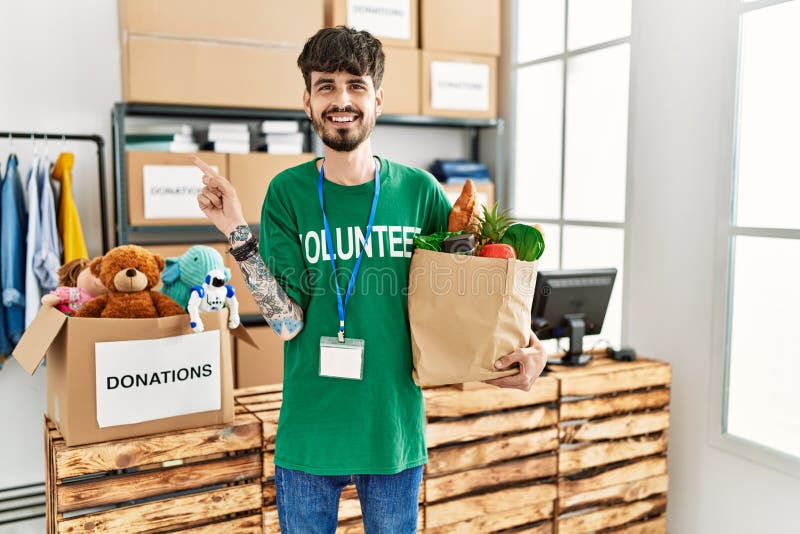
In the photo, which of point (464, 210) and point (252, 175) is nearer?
point (464, 210)

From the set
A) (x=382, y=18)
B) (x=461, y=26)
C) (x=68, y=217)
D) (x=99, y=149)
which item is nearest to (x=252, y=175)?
(x=99, y=149)

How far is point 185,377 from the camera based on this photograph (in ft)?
5.97

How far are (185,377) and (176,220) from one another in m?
1.50

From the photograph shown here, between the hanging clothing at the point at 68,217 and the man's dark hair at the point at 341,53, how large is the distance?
199 centimetres

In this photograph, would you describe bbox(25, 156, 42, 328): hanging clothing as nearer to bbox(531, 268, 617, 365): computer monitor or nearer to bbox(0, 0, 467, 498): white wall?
bbox(0, 0, 467, 498): white wall

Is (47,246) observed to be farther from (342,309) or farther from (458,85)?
(458,85)

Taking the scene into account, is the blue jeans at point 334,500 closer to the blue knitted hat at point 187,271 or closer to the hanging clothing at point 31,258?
the blue knitted hat at point 187,271

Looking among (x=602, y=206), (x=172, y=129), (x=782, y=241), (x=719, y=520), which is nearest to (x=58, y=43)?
(x=172, y=129)

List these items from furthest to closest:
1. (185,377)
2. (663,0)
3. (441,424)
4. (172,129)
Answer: (172,129) → (663,0) → (441,424) → (185,377)

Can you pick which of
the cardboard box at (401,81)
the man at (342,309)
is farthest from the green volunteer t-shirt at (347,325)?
the cardboard box at (401,81)

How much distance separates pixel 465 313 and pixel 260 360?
6.77 ft

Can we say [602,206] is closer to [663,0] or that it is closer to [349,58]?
[663,0]

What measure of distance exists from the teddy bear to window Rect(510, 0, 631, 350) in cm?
191

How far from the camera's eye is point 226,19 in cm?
314
